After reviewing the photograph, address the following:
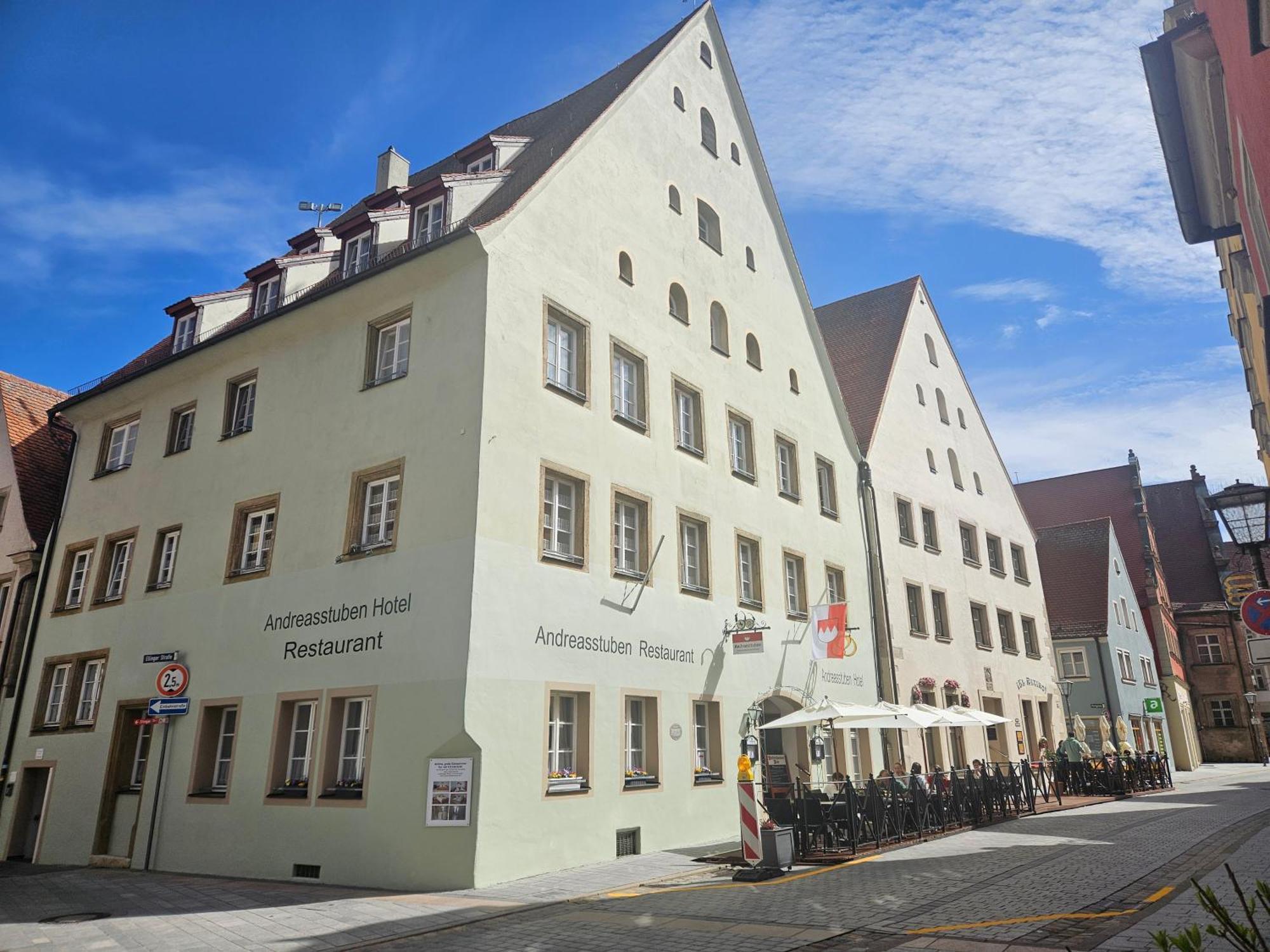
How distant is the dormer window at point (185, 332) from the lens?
19906 millimetres

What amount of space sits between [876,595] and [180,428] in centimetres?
1690

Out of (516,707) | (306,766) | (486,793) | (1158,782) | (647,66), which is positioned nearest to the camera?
(486,793)

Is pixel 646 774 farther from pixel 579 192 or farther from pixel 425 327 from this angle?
pixel 579 192

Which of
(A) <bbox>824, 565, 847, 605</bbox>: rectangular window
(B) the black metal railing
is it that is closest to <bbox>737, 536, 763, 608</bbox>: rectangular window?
(A) <bbox>824, 565, 847, 605</bbox>: rectangular window

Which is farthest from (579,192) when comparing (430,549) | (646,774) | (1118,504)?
(1118,504)

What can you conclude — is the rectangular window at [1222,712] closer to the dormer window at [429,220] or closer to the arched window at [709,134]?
the arched window at [709,134]

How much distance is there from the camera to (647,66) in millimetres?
19641

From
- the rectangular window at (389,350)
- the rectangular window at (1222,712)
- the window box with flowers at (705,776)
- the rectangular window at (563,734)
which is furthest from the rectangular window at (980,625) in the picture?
the rectangular window at (1222,712)

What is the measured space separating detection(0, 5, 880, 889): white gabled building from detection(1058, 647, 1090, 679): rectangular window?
1867 cm

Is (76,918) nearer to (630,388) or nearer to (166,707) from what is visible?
(166,707)

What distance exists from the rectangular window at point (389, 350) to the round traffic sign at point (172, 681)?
5.87m

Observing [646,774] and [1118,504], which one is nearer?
[646,774]

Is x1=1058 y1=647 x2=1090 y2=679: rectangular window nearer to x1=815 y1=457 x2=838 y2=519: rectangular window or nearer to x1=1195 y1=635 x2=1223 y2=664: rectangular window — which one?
x1=815 y1=457 x2=838 y2=519: rectangular window

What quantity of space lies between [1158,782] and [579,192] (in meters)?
24.8
